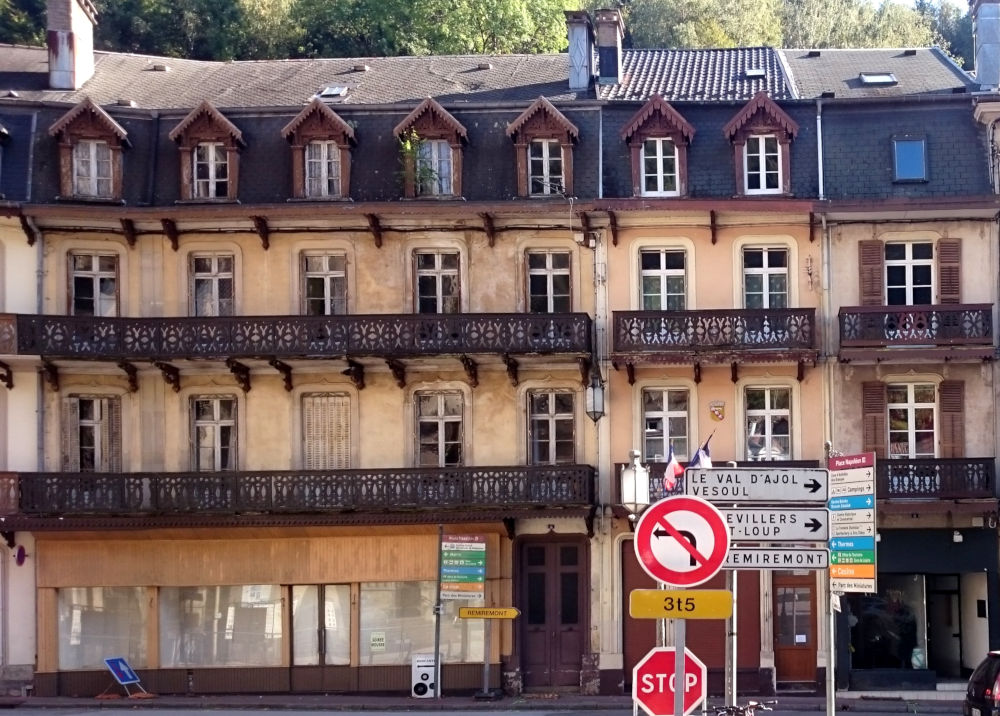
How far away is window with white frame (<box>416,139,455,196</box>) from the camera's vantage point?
33781mm

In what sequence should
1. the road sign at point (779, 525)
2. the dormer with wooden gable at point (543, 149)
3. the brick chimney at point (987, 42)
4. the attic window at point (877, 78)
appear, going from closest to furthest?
the road sign at point (779, 525) < the dormer with wooden gable at point (543, 149) < the brick chimney at point (987, 42) < the attic window at point (877, 78)

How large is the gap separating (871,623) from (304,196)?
570 inches

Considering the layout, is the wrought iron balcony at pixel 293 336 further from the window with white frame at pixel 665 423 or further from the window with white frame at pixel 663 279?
the window with white frame at pixel 665 423

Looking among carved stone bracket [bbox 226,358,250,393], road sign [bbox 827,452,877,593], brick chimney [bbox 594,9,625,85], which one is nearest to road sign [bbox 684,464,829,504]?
road sign [bbox 827,452,877,593]

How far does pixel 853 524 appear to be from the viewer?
50.0 ft

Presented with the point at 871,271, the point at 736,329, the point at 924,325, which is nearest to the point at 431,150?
the point at 736,329

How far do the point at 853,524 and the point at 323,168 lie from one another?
20.9 metres

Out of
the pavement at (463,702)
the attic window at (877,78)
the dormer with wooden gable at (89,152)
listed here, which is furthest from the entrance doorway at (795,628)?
the dormer with wooden gable at (89,152)

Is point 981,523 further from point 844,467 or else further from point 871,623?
point 844,467

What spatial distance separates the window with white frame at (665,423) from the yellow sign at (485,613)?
4.32 m

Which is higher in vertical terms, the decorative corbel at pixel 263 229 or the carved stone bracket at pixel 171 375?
the decorative corbel at pixel 263 229

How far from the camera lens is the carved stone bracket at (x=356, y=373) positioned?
111 ft

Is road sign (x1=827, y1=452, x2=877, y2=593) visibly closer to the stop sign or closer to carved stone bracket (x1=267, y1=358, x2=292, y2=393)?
the stop sign

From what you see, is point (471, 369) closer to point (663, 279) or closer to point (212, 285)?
point (663, 279)
